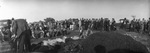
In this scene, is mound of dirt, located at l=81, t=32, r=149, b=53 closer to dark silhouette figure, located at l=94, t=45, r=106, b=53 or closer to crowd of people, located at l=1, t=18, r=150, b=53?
dark silhouette figure, located at l=94, t=45, r=106, b=53

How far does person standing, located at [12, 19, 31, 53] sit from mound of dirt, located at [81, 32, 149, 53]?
3052 millimetres

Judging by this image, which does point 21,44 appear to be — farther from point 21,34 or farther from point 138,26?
point 138,26

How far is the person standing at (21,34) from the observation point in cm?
843

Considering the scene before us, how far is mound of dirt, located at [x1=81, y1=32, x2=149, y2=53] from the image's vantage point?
6921 mm

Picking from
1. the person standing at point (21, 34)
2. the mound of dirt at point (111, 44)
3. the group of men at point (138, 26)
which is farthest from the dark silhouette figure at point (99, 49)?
the group of men at point (138, 26)

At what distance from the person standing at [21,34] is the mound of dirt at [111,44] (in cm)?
305

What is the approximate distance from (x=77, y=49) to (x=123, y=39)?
84.8 inches

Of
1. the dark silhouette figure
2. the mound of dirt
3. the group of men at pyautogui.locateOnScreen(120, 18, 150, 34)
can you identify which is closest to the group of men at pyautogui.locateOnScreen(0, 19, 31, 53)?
the mound of dirt

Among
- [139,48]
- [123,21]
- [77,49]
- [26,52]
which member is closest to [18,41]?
[26,52]

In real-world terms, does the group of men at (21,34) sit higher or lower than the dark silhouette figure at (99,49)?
higher

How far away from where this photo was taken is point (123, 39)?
24.0ft

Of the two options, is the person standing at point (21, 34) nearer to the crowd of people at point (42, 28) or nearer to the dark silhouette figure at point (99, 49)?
the crowd of people at point (42, 28)

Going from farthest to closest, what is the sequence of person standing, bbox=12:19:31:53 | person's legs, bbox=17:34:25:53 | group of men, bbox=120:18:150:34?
group of men, bbox=120:18:150:34 → person's legs, bbox=17:34:25:53 → person standing, bbox=12:19:31:53

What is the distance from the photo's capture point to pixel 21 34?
8648 mm
